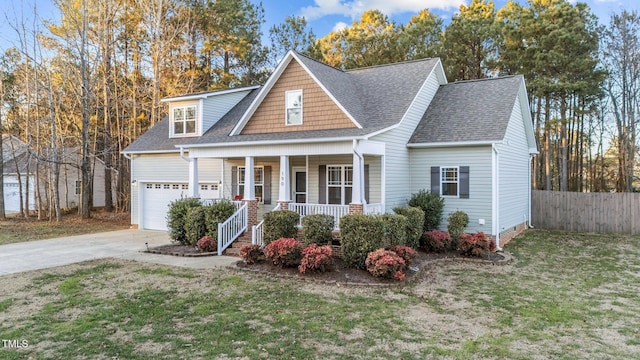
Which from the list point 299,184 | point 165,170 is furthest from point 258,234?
point 165,170

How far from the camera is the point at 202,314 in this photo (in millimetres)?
6832

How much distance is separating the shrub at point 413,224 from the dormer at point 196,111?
10374mm

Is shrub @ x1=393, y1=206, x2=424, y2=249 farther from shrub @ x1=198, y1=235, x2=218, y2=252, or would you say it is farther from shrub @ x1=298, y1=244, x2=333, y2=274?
shrub @ x1=198, y1=235, x2=218, y2=252

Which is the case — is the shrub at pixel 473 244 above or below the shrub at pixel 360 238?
below

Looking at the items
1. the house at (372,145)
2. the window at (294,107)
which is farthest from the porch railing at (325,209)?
the window at (294,107)

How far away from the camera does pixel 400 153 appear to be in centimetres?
1379

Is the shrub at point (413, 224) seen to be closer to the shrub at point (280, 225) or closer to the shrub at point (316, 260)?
the shrub at point (316, 260)

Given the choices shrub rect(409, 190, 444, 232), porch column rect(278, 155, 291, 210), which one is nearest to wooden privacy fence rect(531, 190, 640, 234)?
shrub rect(409, 190, 444, 232)

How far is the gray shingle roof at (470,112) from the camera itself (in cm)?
1336

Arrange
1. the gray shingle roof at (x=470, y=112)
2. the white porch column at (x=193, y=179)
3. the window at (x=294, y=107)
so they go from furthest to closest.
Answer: the white porch column at (x=193, y=179) → the window at (x=294, y=107) → the gray shingle roof at (x=470, y=112)

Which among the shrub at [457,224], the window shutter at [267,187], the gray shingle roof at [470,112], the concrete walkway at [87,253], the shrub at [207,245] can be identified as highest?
the gray shingle roof at [470,112]

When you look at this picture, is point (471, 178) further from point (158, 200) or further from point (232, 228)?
point (158, 200)

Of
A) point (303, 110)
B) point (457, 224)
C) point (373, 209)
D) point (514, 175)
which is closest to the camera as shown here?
point (373, 209)

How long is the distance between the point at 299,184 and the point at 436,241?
570cm
